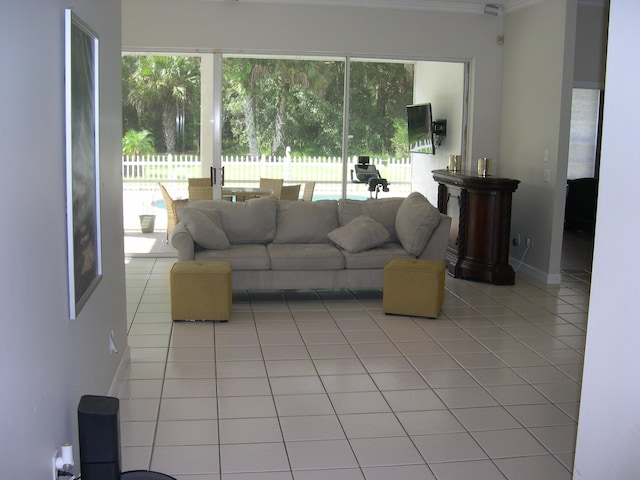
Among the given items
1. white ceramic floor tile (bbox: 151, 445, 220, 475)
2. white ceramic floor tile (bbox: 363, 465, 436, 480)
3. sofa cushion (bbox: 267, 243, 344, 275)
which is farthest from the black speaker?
sofa cushion (bbox: 267, 243, 344, 275)

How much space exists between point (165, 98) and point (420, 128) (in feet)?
10.1

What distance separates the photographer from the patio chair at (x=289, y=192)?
826cm

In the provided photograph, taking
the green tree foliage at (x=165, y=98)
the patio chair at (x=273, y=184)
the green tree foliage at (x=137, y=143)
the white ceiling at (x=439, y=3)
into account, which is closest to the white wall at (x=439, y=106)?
the white ceiling at (x=439, y=3)

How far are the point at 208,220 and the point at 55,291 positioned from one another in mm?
3878

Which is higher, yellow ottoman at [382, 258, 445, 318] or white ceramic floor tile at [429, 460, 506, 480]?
yellow ottoman at [382, 258, 445, 318]

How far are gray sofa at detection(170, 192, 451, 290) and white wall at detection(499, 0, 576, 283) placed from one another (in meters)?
1.48

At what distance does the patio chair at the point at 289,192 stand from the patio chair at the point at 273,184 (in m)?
0.12

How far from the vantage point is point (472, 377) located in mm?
4590

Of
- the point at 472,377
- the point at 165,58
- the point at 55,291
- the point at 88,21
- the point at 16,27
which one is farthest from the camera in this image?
the point at 165,58

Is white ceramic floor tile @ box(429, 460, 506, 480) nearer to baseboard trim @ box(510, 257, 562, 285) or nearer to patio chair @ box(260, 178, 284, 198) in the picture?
baseboard trim @ box(510, 257, 562, 285)

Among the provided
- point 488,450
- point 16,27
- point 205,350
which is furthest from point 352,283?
point 16,27

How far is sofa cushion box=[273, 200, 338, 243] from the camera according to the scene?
22.1 ft

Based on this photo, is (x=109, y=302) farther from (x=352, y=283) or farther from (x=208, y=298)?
(x=352, y=283)

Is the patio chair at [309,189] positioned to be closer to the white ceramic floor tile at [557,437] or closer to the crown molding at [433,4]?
the crown molding at [433,4]
